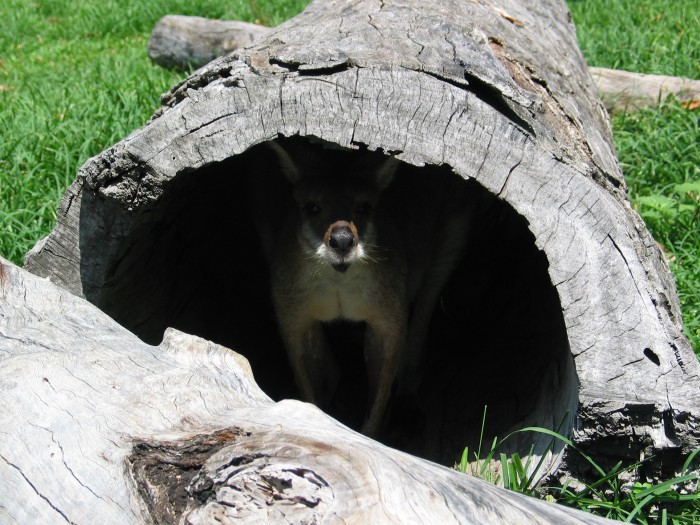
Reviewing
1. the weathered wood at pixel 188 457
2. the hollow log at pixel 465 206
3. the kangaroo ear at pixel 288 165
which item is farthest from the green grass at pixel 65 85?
the weathered wood at pixel 188 457

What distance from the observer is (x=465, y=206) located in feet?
17.0

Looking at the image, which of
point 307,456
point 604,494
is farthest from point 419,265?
point 307,456

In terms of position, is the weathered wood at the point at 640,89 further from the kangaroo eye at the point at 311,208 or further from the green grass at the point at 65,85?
the kangaroo eye at the point at 311,208

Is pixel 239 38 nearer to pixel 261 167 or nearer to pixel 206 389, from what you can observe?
pixel 261 167

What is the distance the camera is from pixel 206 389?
9.20ft

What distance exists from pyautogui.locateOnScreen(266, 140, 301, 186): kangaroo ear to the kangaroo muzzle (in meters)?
0.44

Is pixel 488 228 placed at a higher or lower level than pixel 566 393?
higher

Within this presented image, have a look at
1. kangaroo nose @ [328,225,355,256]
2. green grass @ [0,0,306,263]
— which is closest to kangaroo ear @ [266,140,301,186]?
kangaroo nose @ [328,225,355,256]

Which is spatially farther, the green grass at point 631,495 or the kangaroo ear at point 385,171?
the kangaroo ear at point 385,171

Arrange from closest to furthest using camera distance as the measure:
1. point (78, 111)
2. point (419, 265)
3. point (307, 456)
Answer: point (307, 456)
point (419, 265)
point (78, 111)

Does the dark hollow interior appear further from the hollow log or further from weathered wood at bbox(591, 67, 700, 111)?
weathered wood at bbox(591, 67, 700, 111)

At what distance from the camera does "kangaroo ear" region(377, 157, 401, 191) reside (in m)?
4.49

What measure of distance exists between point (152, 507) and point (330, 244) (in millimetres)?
2015

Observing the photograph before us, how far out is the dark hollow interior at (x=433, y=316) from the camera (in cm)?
434
